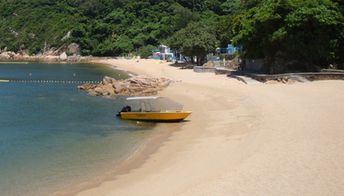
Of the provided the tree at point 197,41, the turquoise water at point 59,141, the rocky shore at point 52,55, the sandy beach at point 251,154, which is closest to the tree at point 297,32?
the sandy beach at point 251,154

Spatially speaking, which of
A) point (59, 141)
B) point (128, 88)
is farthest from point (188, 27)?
point (59, 141)

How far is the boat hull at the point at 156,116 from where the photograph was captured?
2794 cm

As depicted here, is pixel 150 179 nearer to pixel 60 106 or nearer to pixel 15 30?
pixel 60 106

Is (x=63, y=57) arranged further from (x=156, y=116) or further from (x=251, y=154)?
(x=251, y=154)

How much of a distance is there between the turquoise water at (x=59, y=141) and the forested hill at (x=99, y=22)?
292 feet

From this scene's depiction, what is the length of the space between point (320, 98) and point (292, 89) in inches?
247

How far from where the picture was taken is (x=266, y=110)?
91.4ft

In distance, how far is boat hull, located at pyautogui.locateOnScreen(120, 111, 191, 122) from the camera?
27.9 m

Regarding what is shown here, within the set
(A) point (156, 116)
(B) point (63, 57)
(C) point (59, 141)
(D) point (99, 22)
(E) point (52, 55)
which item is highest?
(D) point (99, 22)

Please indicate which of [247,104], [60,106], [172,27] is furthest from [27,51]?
[247,104]

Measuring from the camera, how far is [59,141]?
2425 centimetres

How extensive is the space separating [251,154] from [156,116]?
11.9 metres

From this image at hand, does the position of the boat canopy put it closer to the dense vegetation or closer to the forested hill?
the dense vegetation

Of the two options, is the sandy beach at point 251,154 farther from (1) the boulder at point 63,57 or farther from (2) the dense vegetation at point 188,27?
(1) the boulder at point 63,57
